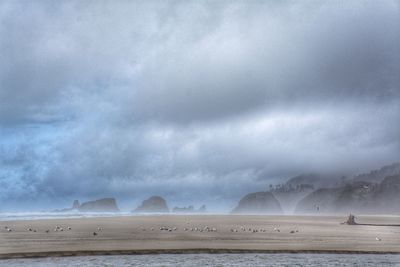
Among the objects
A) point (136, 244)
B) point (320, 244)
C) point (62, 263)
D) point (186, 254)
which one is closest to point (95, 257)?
point (62, 263)

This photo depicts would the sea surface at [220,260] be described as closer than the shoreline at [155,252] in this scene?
Yes

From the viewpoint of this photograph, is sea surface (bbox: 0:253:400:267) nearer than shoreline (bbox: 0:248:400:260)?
Yes

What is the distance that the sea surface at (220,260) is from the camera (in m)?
44.8

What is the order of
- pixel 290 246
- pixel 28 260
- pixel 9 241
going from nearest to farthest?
pixel 28 260, pixel 290 246, pixel 9 241

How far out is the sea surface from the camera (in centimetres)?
4484

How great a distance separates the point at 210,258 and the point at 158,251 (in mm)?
7274

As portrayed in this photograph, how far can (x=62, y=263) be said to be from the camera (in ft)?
148

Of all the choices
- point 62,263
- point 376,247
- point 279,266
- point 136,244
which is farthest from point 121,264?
point 376,247

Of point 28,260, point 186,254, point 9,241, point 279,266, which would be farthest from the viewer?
point 9,241

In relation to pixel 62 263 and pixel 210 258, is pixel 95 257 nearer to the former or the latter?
pixel 62 263

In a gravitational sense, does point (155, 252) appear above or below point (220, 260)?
above

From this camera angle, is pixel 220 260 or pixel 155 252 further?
pixel 155 252

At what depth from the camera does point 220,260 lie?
1861 inches

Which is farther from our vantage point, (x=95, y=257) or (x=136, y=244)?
(x=136, y=244)
